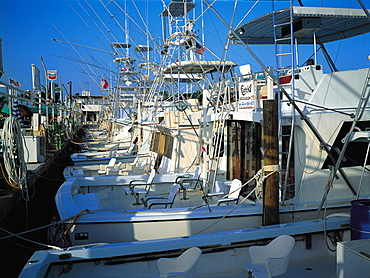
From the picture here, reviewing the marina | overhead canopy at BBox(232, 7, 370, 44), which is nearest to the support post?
the marina

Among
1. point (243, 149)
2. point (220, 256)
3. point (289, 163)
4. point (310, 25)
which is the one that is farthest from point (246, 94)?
point (220, 256)

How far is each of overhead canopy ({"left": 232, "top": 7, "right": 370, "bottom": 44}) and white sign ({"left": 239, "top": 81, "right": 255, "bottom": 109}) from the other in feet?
3.14

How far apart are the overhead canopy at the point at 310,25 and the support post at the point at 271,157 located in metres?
1.37

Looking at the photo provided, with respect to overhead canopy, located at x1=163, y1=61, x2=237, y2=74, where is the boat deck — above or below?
below

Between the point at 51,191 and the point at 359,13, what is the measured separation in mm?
11585

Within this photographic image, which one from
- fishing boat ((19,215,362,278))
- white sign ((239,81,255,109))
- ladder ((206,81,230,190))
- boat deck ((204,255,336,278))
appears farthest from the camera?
ladder ((206,81,230,190))

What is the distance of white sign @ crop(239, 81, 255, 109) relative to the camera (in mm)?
7336

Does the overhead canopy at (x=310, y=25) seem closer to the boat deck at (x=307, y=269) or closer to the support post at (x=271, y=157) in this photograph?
the support post at (x=271, y=157)

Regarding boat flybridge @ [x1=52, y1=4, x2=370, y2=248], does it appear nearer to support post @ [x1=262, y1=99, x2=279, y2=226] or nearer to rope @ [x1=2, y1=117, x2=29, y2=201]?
support post @ [x1=262, y1=99, x2=279, y2=226]

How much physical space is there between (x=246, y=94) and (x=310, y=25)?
5.94ft

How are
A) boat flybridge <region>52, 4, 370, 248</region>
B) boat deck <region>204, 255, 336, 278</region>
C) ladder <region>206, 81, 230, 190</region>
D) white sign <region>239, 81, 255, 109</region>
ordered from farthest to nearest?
ladder <region>206, 81, 230, 190</region> < white sign <region>239, 81, 255, 109</region> < boat flybridge <region>52, 4, 370, 248</region> < boat deck <region>204, 255, 336, 278</region>

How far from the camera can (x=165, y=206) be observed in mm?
7723

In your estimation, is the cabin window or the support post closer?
the support post

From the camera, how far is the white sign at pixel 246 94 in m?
7.34
